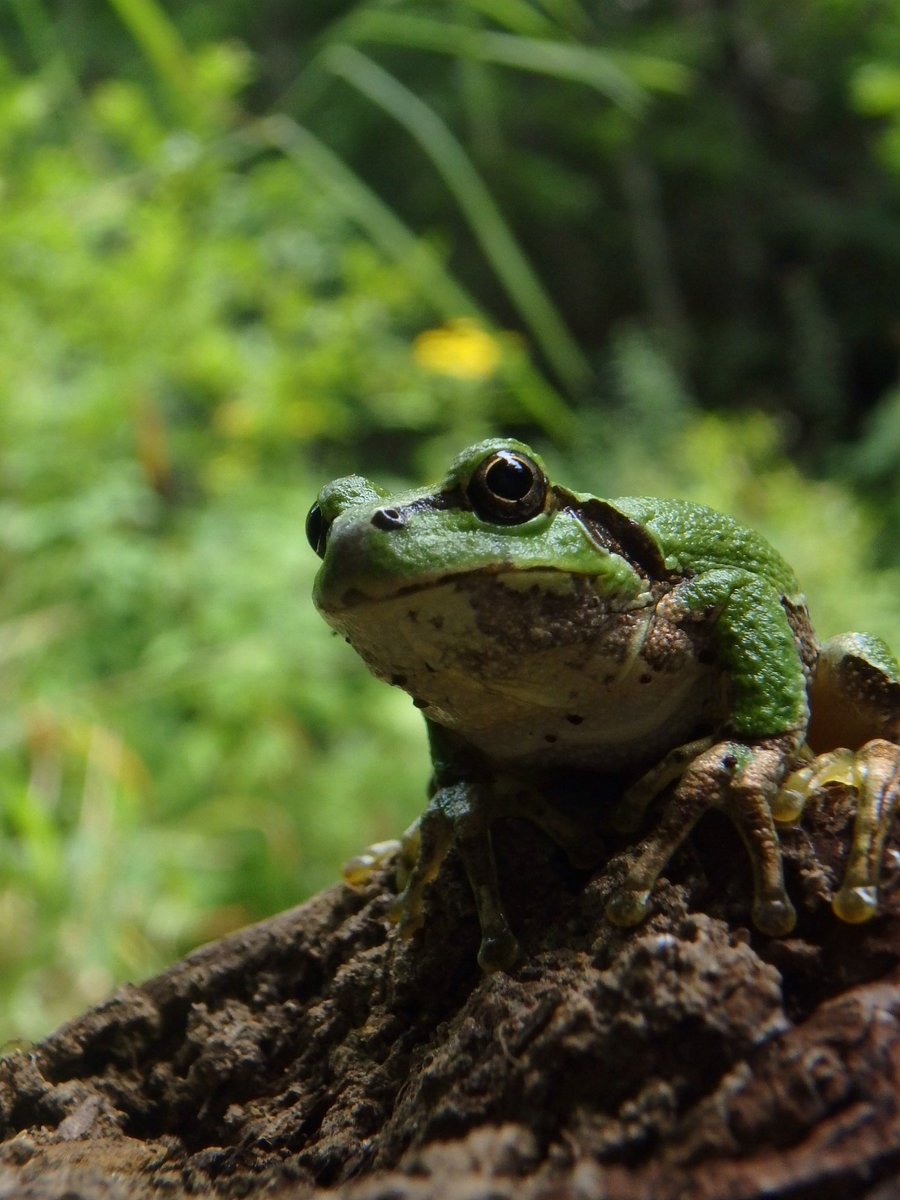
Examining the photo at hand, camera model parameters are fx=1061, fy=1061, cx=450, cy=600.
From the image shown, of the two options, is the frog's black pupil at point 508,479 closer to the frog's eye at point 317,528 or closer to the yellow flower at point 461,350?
the frog's eye at point 317,528

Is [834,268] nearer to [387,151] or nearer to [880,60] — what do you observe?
[880,60]

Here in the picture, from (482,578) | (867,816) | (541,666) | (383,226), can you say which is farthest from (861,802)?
(383,226)

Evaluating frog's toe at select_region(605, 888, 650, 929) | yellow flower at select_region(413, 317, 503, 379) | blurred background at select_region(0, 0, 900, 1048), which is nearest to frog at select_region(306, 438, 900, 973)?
frog's toe at select_region(605, 888, 650, 929)

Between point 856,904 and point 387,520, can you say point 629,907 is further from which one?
point 387,520

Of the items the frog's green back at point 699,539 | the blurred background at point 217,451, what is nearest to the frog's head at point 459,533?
the frog's green back at point 699,539

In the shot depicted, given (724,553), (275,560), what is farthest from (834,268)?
(724,553)

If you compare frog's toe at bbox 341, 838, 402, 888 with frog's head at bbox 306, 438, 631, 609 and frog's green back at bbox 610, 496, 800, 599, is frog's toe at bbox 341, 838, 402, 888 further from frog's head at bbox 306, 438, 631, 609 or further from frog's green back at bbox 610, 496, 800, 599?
frog's green back at bbox 610, 496, 800, 599

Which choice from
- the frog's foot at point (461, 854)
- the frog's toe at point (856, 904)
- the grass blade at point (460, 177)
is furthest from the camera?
the grass blade at point (460, 177)
